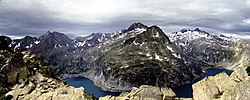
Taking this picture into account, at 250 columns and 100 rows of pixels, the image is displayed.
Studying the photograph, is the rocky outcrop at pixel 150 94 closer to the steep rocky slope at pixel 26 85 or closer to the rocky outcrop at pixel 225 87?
the rocky outcrop at pixel 225 87

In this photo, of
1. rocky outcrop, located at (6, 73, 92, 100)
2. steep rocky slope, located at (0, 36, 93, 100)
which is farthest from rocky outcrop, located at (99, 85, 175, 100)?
steep rocky slope, located at (0, 36, 93, 100)

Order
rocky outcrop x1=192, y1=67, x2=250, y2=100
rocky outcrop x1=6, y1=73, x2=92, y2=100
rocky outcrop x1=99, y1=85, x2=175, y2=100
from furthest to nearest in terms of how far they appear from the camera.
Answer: rocky outcrop x1=6, y1=73, x2=92, y2=100, rocky outcrop x1=99, y1=85, x2=175, y2=100, rocky outcrop x1=192, y1=67, x2=250, y2=100

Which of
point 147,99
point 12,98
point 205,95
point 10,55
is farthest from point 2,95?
point 205,95

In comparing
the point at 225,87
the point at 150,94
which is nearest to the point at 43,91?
the point at 150,94

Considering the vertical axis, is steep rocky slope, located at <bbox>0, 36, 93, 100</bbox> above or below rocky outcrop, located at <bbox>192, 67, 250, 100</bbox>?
below

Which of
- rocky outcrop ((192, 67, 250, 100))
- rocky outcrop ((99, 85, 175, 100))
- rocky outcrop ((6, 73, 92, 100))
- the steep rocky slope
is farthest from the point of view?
the steep rocky slope

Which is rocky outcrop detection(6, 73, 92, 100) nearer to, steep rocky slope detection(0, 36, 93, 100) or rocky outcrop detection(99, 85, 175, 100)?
steep rocky slope detection(0, 36, 93, 100)
